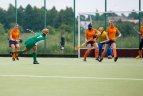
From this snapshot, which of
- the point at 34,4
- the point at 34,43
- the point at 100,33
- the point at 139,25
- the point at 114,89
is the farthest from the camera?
the point at 34,4

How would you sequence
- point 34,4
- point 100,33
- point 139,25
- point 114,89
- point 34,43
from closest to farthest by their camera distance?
point 114,89 → point 34,43 → point 100,33 → point 139,25 → point 34,4

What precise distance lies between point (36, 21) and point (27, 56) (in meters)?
2.10

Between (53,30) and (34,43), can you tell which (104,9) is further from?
(34,43)

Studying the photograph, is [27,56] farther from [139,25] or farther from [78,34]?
[139,25]

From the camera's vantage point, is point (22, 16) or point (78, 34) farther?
point (22, 16)

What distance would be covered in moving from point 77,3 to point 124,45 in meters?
3.61

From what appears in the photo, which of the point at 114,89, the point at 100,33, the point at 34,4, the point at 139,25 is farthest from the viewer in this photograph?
the point at 34,4

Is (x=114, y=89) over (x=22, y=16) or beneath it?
beneath

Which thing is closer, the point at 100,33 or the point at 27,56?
the point at 100,33

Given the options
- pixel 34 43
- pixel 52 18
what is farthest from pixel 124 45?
pixel 34 43

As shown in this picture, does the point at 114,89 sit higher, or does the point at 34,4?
the point at 34,4

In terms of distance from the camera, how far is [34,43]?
1773 cm

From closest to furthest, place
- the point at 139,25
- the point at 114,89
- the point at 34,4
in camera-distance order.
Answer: the point at 114,89, the point at 139,25, the point at 34,4

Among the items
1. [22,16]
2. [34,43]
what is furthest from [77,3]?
[34,43]
